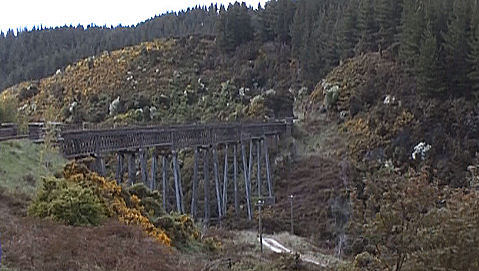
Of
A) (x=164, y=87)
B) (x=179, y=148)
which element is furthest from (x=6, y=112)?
(x=164, y=87)

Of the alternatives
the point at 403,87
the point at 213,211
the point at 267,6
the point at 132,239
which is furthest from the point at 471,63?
the point at 267,6

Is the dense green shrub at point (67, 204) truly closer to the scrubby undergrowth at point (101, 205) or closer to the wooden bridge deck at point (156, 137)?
the scrubby undergrowth at point (101, 205)

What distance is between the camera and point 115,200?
21953mm

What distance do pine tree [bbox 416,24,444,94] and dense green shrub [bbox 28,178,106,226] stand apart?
32864mm

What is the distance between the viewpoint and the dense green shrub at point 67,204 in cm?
1847

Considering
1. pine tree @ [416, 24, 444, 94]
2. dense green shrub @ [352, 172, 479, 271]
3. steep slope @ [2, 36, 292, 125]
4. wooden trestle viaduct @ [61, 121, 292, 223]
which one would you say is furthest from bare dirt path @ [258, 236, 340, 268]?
steep slope @ [2, 36, 292, 125]

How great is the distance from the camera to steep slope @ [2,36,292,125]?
68125mm

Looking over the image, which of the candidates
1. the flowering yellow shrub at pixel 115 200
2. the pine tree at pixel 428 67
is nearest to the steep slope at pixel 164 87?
the pine tree at pixel 428 67

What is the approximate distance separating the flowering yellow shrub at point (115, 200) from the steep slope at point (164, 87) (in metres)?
40.9

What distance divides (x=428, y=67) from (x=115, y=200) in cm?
3127

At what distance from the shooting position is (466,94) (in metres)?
47.8

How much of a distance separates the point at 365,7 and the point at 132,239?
165 ft

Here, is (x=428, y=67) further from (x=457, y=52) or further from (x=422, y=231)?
(x=422, y=231)

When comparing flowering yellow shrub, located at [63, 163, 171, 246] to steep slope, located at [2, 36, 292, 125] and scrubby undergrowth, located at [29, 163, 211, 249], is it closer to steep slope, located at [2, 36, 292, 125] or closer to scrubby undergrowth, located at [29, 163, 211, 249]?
scrubby undergrowth, located at [29, 163, 211, 249]
